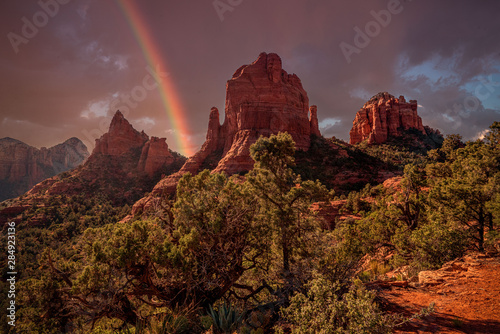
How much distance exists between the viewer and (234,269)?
301 inches

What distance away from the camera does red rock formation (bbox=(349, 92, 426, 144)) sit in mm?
77250

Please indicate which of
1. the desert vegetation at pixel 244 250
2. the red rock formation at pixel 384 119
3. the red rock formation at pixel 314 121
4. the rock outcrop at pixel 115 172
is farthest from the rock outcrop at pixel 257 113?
the desert vegetation at pixel 244 250

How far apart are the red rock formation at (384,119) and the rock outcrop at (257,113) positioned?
2588 cm

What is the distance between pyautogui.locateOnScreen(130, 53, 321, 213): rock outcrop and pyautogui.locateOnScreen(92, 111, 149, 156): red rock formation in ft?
106

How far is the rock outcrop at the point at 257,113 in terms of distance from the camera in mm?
58062

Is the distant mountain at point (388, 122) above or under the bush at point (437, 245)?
above

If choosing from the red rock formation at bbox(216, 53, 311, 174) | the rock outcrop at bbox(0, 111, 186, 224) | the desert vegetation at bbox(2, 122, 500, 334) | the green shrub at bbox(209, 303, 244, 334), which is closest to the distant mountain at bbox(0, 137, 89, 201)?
the rock outcrop at bbox(0, 111, 186, 224)

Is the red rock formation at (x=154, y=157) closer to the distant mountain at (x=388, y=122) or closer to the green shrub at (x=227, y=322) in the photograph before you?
the green shrub at (x=227, y=322)

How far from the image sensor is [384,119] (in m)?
78.9

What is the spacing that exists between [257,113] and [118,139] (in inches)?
2035

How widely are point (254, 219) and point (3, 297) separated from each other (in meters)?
26.5

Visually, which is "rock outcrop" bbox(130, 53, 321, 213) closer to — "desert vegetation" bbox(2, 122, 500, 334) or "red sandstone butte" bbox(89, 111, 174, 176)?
"red sandstone butte" bbox(89, 111, 174, 176)

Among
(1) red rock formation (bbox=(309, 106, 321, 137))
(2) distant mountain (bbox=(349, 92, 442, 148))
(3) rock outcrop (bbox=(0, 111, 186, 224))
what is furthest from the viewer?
(2) distant mountain (bbox=(349, 92, 442, 148))

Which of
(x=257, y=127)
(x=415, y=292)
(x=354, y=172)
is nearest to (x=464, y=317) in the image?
(x=415, y=292)
